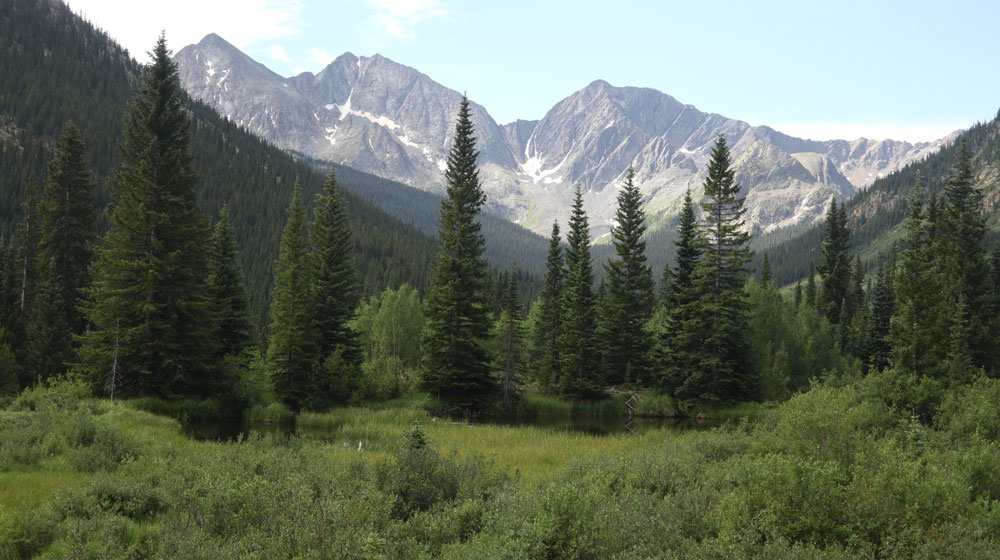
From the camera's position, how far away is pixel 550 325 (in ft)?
176

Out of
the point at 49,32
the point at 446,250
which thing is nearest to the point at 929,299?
the point at 446,250

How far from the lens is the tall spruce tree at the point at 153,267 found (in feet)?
92.1

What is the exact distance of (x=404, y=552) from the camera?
7.85 meters

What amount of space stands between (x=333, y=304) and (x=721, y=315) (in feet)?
99.4

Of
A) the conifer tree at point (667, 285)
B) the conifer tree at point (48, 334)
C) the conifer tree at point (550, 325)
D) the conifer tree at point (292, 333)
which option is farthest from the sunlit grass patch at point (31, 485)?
the conifer tree at point (667, 285)

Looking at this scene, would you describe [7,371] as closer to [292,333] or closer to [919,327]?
[292,333]

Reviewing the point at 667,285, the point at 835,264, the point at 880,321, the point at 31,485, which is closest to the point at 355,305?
the point at 31,485

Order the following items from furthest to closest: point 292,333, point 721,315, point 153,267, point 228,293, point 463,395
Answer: point 721,315, point 463,395, point 228,293, point 292,333, point 153,267

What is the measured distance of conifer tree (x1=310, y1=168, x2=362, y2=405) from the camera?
1501 inches

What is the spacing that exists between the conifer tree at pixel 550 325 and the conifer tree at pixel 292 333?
21.5m

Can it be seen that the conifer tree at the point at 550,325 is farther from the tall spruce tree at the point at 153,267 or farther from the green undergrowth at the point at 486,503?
the green undergrowth at the point at 486,503

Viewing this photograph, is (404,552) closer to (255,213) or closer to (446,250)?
(446,250)

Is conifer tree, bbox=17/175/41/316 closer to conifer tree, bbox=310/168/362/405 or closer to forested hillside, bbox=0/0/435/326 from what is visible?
conifer tree, bbox=310/168/362/405

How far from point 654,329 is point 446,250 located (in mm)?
25319
